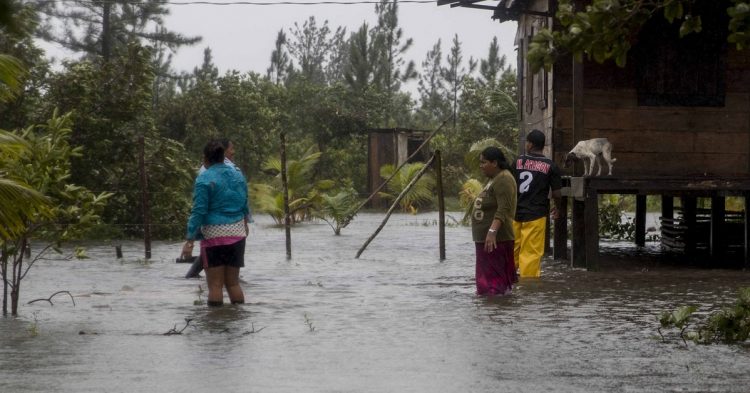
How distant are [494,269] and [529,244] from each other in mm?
1918

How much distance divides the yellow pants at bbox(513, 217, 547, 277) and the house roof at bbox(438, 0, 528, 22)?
395 centimetres

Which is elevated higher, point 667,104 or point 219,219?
point 667,104

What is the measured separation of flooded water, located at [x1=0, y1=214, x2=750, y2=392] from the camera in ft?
20.7

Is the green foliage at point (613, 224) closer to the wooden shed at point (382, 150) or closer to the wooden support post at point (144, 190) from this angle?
the wooden support post at point (144, 190)

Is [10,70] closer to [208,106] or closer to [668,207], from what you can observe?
[668,207]

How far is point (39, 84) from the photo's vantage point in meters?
23.6

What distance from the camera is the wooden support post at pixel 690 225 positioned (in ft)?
62.2

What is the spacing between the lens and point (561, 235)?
55.4 ft

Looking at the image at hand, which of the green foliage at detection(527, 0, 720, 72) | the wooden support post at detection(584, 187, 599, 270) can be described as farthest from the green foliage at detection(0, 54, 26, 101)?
the wooden support post at detection(584, 187, 599, 270)

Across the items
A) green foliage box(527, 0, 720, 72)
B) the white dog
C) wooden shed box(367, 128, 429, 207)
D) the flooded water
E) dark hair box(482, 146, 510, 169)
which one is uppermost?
wooden shed box(367, 128, 429, 207)

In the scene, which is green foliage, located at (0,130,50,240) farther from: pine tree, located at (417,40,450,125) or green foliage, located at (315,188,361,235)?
pine tree, located at (417,40,450,125)

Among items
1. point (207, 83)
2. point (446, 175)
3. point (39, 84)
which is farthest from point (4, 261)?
point (446, 175)

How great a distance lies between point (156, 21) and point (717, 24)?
35122 millimetres

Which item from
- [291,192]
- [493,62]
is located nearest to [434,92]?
[493,62]
